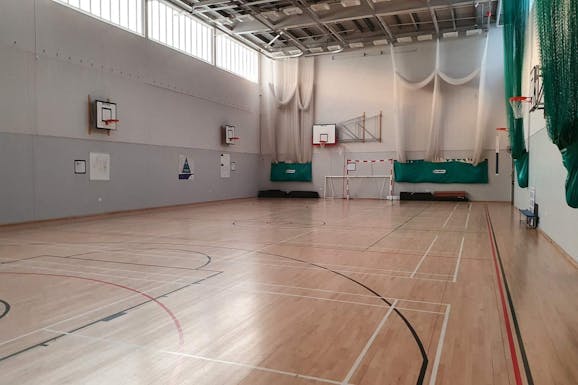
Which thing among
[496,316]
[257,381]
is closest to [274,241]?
[496,316]

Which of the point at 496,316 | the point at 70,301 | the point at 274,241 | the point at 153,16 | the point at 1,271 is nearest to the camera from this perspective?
the point at 496,316

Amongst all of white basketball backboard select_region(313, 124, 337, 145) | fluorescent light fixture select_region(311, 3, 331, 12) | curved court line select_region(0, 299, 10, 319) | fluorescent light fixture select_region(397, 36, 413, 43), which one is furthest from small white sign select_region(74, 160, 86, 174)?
fluorescent light fixture select_region(397, 36, 413, 43)

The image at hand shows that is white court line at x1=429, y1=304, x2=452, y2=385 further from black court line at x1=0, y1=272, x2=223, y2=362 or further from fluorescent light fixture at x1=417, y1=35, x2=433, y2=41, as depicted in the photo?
fluorescent light fixture at x1=417, y1=35, x2=433, y2=41

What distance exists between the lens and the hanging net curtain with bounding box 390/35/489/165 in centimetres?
1692

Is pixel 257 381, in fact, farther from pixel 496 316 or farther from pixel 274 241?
pixel 274 241

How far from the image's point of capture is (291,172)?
20.7 metres

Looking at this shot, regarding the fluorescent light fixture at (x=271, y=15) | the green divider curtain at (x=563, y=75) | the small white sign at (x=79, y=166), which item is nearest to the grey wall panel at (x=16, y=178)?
the small white sign at (x=79, y=166)

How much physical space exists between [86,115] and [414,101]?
12.5 m

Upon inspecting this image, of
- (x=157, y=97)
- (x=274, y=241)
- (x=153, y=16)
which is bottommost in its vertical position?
(x=274, y=241)

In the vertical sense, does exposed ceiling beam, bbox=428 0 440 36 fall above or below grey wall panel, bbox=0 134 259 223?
above

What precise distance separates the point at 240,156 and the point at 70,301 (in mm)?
15340

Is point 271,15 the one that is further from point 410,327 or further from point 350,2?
point 410,327

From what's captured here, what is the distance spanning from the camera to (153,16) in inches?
550

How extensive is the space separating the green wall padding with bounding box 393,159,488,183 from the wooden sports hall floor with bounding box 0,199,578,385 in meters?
10.5
